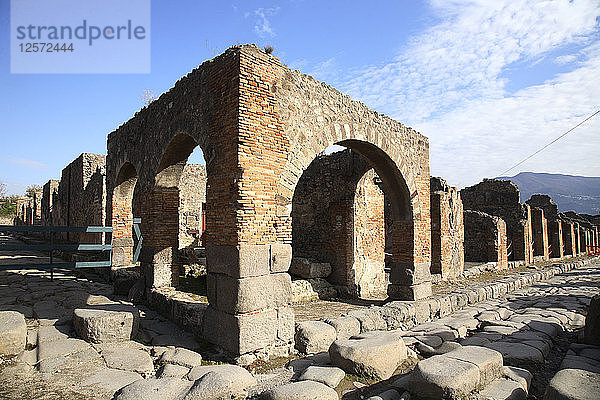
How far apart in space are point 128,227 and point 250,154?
20.9ft

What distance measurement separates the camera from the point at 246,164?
5.67m

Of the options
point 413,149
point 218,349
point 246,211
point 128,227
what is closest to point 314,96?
point 246,211

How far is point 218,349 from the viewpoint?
18.3ft

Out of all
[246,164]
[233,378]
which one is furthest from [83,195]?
[233,378]

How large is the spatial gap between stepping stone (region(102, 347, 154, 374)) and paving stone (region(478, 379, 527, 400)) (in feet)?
13.3

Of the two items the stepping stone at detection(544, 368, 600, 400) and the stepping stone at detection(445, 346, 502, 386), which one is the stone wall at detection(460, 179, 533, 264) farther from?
the stepping stone at detection(544, 368, 600, 400)

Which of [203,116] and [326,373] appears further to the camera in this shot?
[203,116]

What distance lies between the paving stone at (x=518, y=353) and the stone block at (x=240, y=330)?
3428 millimetres

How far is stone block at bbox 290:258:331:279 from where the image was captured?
10.4 metres

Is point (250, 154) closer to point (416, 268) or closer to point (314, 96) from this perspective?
point (314, 96)

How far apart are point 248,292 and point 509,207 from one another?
2118cm

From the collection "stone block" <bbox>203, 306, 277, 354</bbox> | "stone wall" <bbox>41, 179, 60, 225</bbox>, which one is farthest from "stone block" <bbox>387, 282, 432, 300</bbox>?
"stone wall" <bbox>41, 179, 60, 225</bbox>

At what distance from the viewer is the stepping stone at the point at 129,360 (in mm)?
4762

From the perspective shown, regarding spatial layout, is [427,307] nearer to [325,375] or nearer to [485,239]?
[325,375]
